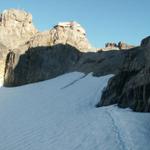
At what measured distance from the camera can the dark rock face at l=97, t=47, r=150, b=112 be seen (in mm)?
23467

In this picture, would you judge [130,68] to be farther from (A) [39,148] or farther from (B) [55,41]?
(B) [55,41]

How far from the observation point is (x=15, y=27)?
265ft

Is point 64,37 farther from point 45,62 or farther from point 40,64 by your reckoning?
point 40,64

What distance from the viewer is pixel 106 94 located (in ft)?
98.8

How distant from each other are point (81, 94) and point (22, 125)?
1143 cm

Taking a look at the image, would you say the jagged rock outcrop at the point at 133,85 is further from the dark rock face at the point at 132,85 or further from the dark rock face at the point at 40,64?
the dark rock face at the point at 40,64

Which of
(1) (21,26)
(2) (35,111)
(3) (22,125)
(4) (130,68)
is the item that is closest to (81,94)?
(2) (35,111)

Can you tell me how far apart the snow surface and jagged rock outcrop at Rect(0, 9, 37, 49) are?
119ft

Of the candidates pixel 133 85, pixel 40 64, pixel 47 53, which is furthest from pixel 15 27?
pixel 133 85

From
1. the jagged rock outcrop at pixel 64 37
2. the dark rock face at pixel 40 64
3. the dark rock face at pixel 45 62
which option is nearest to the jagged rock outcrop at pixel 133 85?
the dark rock face at pixel 45 62

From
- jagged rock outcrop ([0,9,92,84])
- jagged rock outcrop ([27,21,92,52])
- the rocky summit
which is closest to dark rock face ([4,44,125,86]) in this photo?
the rocky summit

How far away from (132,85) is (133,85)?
6.4 inches

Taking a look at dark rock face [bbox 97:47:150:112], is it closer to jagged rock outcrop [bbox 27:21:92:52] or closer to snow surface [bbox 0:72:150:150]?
snow surface [bbox 0:72:150:150]

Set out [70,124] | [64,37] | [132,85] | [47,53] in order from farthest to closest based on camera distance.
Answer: [64,37] → [47,53] → [132,85] → [70,124]
